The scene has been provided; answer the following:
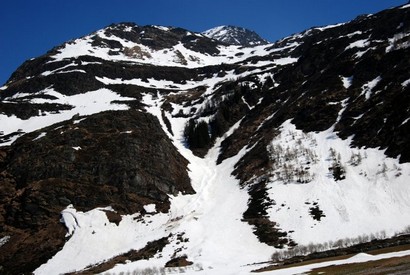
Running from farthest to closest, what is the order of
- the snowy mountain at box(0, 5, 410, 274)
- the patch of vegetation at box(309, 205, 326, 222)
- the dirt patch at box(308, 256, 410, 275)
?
the patch of vegetation at box(309, 205, 326, 222) < the snowy mountain at box(0, 5, 410, 274) < the dirt patch at box(308, 256, 410, 275)

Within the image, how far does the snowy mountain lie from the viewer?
78375mm

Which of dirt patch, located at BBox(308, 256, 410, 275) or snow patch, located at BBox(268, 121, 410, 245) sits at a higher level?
snow patch, located at BBox(268, 121, 410, 245)

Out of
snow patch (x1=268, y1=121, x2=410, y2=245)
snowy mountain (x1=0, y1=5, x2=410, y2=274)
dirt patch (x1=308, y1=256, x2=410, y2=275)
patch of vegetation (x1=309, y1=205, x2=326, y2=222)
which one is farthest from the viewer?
patch of vegetation (x1=309, y1=205, x2=326, y2=222)

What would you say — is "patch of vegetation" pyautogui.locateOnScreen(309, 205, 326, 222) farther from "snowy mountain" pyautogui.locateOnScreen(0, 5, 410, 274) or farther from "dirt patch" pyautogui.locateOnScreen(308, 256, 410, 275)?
"dirt patch" pyautogui.locateOnScreen(308, 256, 410, 275)

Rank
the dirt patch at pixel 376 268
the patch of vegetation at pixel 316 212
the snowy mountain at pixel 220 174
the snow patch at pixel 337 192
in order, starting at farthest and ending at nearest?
the patch of vegetation at pixel 316 212 < the snowy mountain at pixel 220 174 < the snow patch at pixel 337 192 < the dirt patch at pixel 376 268

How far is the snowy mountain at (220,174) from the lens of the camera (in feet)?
257

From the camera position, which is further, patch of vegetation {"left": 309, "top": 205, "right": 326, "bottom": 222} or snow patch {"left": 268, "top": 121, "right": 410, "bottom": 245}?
patch of vegetation {"left": 309, "top": 205, "right": 326, "bottom": 222}

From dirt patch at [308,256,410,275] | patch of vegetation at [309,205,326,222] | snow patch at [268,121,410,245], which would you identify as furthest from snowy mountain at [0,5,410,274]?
dirt patch at [308,256,410,275]

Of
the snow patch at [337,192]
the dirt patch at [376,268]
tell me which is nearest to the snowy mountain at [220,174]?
the snow patch at [337,192]

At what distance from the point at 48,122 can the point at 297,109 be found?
8690cm

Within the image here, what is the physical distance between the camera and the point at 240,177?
11250 cm

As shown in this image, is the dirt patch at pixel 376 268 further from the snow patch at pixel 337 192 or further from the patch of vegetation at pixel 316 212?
the patch of vegetation at pixel 316 212

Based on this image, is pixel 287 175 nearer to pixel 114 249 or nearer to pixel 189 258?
pixel 189 258

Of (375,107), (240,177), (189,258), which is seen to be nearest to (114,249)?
(189,258)
